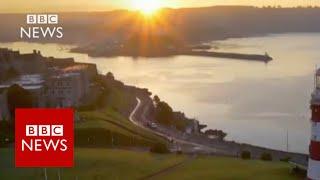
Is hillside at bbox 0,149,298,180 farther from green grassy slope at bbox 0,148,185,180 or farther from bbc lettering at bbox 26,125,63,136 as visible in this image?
bbc lettering at bbox 26,125,63,136

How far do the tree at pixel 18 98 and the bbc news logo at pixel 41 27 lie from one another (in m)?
0.27

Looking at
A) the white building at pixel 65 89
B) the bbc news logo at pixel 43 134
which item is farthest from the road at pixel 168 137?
the bbc news logo at pixel 43 134

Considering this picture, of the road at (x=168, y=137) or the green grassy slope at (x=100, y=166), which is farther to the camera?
the road at (x=168, y=137)

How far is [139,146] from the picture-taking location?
3.60 m

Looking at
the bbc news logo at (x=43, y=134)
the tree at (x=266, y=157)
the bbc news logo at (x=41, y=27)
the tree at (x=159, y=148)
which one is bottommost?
the tree at (x=266, y=157)

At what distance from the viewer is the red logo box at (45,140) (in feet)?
10.9

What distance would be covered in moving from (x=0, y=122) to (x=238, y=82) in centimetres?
120

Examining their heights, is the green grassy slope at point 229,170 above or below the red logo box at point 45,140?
below

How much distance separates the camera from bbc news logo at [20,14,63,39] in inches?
134

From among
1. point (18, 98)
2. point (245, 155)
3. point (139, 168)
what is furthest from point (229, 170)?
point (18, 98)

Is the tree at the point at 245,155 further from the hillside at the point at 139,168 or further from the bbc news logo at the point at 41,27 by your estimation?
the bbc news logo at the point at 41,27

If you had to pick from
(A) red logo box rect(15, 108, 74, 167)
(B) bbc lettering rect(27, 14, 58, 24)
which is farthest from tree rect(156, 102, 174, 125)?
(B) bbc lettering rect(27, 14, 58, 24)

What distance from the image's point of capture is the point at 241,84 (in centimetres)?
395

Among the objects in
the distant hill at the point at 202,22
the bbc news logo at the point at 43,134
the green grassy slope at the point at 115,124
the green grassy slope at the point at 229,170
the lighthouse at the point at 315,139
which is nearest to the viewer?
the lighthouse at the point at 315,139
